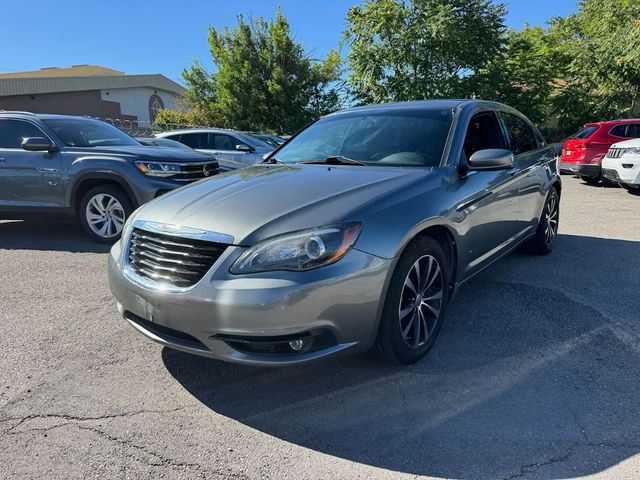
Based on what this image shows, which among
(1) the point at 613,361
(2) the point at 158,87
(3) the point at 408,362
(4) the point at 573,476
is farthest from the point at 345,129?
(2) the point at 158,87

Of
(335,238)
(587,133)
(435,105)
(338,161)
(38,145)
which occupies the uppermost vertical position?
(587,133)

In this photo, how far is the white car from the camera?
10.2 m

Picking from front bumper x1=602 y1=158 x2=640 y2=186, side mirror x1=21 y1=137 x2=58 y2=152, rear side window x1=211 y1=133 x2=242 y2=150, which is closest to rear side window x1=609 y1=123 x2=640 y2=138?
front bumper x1=602 y1=158 x2=640 y2=186

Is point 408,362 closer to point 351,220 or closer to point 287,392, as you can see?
point 287,392

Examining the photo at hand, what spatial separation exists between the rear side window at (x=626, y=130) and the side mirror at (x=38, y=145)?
12778 mm

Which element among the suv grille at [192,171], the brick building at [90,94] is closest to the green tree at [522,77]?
the suv grille at [192,171]

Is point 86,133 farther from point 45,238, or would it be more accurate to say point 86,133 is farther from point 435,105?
point 435,105

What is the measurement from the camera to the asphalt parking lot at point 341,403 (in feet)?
7.40

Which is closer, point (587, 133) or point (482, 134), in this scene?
point (482, 134)

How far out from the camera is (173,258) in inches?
104

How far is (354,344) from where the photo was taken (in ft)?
8.54

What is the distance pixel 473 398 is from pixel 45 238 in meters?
6.37

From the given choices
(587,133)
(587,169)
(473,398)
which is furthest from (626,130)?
(473,398)

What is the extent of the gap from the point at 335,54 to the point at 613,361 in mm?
25146
